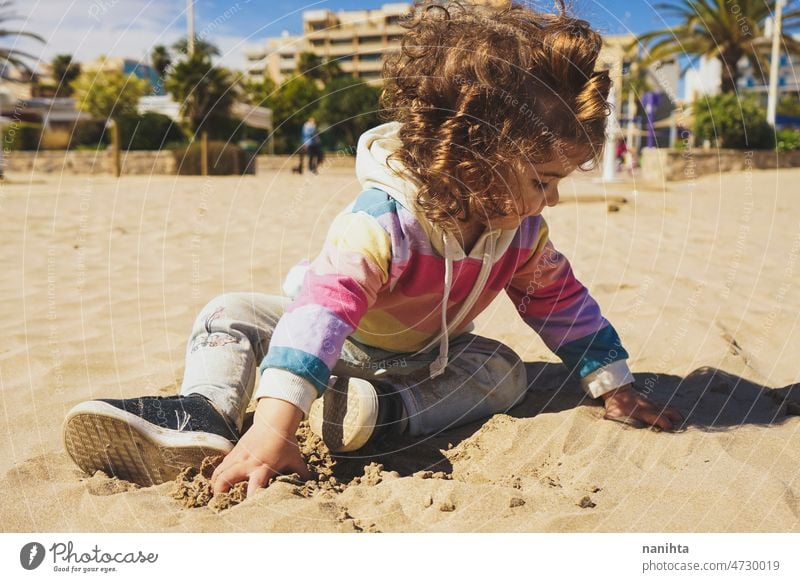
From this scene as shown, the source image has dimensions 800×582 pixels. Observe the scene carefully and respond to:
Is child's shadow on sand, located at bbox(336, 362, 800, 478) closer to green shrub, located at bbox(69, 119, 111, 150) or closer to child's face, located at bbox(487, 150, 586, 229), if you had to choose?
child's face, located at bbox(487, 150, 586, 229)

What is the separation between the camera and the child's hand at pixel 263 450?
5.63 feet

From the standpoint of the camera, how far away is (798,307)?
137 inches

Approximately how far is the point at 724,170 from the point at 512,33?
13263 mm

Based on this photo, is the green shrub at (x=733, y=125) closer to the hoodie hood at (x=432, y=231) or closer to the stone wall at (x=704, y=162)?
the stone wall at (x=704, y=162)

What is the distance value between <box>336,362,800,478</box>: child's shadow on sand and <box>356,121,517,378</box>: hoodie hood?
0.24 m

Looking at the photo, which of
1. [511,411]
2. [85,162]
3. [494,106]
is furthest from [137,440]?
[85,162]

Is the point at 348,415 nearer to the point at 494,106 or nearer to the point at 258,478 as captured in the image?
the point at 258,478

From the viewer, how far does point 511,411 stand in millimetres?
2289

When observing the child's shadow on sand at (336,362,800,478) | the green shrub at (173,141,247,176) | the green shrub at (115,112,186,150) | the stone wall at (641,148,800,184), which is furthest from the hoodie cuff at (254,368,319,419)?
the green shrub at (115,112,186,150)

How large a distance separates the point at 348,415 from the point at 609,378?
81cm

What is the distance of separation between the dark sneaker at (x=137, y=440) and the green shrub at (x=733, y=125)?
1397 cm
